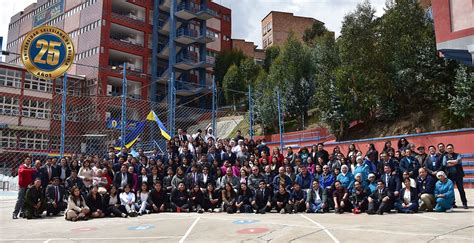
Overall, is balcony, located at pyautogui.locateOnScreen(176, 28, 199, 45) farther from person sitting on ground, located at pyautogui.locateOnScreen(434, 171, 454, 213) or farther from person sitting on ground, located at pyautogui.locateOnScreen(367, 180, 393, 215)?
person sitting on ground, located at pyautogui.locateOnScreen(434, 171, 454, 213)

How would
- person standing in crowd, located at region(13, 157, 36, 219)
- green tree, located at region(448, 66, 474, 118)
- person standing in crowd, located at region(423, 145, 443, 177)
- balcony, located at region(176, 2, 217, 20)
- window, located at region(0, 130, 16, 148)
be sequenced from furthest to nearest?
balcony, located at region(176, 2, 217, 20) → window, located at region(0, 130, 16, 148) → green tree, located at region(448, 66, 474, 118) → person standing in crowd, located at region(13, 157, 36, 219) → person standing in crowd, located at region(423, 145, 443, 177)

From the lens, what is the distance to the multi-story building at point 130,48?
45125mm

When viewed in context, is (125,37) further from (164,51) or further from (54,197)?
(54,197)

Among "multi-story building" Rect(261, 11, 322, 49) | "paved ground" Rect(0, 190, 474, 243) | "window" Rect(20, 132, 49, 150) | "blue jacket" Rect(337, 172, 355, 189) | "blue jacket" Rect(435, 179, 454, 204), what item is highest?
"multi-story building" Rect(261, 11, 322, 49)

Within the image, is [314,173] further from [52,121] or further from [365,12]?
[52,121]

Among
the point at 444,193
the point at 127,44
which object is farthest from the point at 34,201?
the point at 127,44

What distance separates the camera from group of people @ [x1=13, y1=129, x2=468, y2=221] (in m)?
12.5

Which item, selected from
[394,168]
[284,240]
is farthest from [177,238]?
[394,168]

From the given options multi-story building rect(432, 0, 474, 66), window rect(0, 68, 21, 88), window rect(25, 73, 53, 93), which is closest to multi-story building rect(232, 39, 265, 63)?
window rect(25, 73, 53, 93)

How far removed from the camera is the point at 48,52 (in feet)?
60.2

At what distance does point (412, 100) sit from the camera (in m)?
28.2

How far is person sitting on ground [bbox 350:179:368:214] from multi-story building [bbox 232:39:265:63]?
2063 inches

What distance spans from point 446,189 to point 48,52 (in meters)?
16.5

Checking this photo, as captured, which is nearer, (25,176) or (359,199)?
(359,199)
